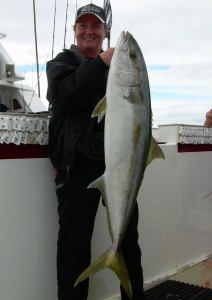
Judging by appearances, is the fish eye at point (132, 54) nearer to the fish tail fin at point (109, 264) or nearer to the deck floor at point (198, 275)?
the fish tail fin at point (109, 264)

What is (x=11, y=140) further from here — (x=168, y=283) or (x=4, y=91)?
(x=4, y=91)

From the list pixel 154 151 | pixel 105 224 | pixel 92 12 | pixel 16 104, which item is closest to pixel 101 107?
pixel 154 151

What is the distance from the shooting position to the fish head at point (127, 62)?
2.36m

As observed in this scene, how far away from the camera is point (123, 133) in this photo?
7.86ft

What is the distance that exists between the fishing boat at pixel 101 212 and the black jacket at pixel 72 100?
0.17 m

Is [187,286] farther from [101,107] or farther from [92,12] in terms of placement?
[92,12]

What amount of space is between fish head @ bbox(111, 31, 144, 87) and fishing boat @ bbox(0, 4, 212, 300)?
2.46 ft

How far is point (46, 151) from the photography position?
300 cm

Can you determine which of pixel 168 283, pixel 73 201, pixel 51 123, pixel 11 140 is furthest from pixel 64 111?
pixel 168 283

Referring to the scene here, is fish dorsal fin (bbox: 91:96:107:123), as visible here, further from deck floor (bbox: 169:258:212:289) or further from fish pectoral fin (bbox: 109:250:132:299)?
deck floor (bbox: 169:258:212:289)

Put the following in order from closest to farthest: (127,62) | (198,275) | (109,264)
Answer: (127,62), (109,264), (198,275)

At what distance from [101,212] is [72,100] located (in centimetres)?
113

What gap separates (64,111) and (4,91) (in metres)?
3.28

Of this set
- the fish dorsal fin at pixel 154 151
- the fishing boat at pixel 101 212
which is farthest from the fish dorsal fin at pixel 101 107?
the fishing boat at pixel 101 212
